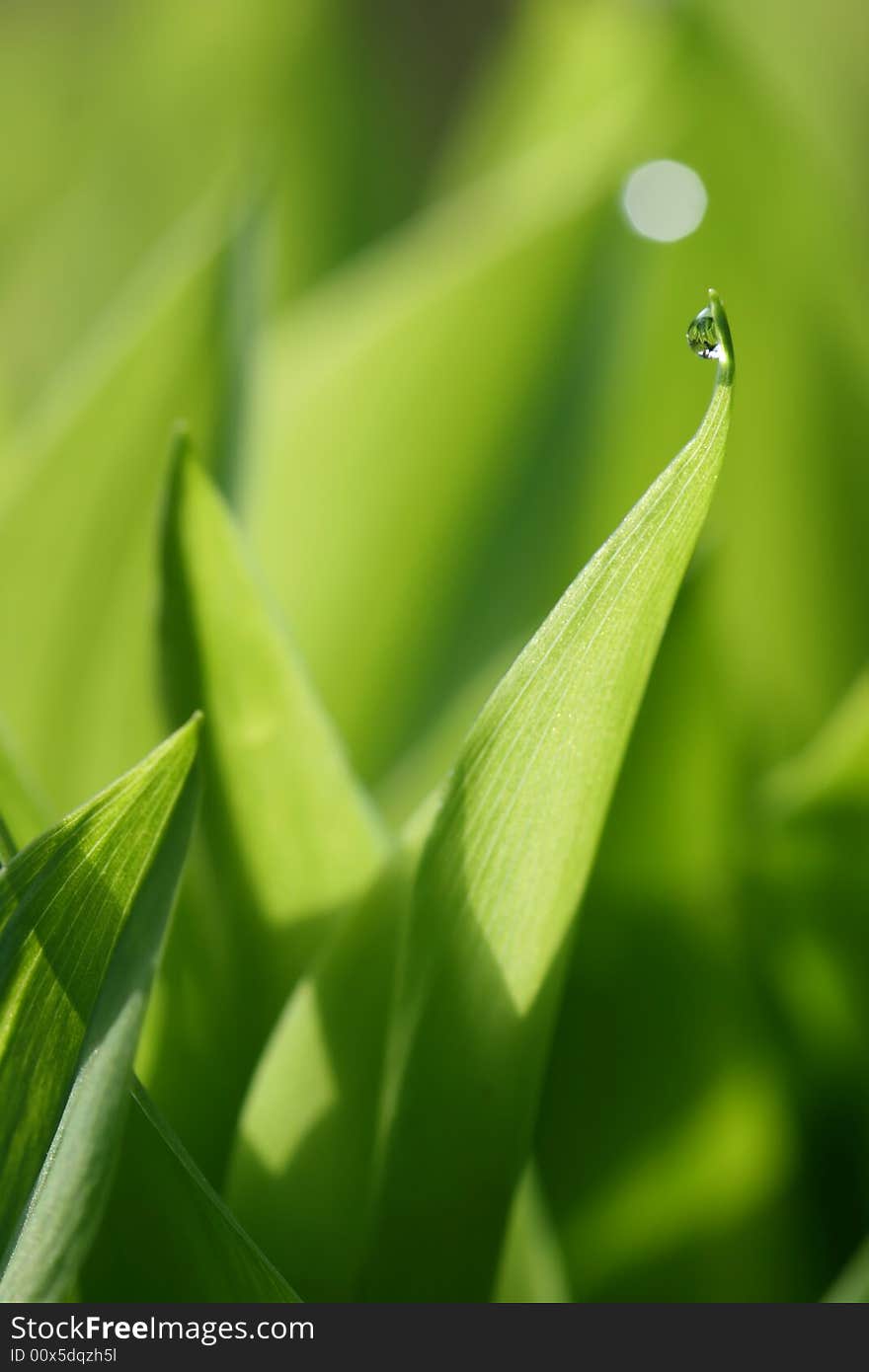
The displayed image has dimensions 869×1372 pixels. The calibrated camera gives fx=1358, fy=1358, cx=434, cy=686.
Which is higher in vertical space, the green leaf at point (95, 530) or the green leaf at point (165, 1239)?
the green leaf at point (95, 530)

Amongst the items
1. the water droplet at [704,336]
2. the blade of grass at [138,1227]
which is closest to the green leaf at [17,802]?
the blade of grass at [138,1227]

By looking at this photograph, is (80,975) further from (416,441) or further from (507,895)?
(416,441)

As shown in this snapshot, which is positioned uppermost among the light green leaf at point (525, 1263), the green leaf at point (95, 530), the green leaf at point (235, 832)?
the green leaf at point (95, 530)

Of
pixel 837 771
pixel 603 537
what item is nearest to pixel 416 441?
pixel 603 537

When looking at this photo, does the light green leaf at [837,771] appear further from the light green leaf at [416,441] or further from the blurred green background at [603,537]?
the light green leaf at [416,441]

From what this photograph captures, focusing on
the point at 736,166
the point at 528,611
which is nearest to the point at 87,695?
the point at 528,611

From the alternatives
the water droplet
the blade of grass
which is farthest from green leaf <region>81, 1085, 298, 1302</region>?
the water droplet
